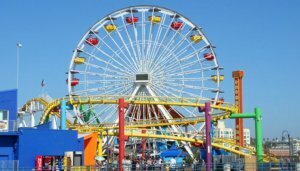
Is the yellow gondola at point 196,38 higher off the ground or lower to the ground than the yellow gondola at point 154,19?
lower

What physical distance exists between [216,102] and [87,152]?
21.5 meters

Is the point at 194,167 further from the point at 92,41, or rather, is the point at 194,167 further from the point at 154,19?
the point at 92,41

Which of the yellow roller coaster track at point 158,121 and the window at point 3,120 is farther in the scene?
the yellow roller coaster track at point 158,121

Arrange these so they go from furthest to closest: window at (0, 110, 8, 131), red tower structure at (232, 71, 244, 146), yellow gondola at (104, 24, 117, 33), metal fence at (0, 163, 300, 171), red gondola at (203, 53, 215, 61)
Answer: red tower structure at (232, 71, 244, 146) < yellow gondola at (104, 24, 117, 33) < red gondola at (203, 53, 215, 61) < window at (0, 110, 8, 131) < metal fence at (0, 163, 300, 171)

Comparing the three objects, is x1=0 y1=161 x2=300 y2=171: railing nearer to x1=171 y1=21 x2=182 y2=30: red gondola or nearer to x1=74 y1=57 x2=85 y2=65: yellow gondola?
x1=74 y1=57 x2=85 y2=65: yellow gondola

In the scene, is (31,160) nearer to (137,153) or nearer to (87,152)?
(87,152)

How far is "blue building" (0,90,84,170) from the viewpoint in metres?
34.7

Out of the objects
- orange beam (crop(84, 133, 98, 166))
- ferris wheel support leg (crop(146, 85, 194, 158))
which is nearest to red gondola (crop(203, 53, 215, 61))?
ferris wheel support leg (crop(146, 85, 194, 158))

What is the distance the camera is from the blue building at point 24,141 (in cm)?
3466

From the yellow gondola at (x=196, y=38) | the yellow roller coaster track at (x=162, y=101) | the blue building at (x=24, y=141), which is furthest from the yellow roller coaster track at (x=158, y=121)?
the blue building at (x=24, y=141)

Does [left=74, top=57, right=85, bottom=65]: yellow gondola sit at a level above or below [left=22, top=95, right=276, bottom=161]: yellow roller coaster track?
above

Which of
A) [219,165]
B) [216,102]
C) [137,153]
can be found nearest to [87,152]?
[219,165]

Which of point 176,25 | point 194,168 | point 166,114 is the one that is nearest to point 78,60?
point 166,114

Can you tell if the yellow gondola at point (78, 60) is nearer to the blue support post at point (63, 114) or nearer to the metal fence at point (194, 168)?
the blue support post at point (63, 114)
